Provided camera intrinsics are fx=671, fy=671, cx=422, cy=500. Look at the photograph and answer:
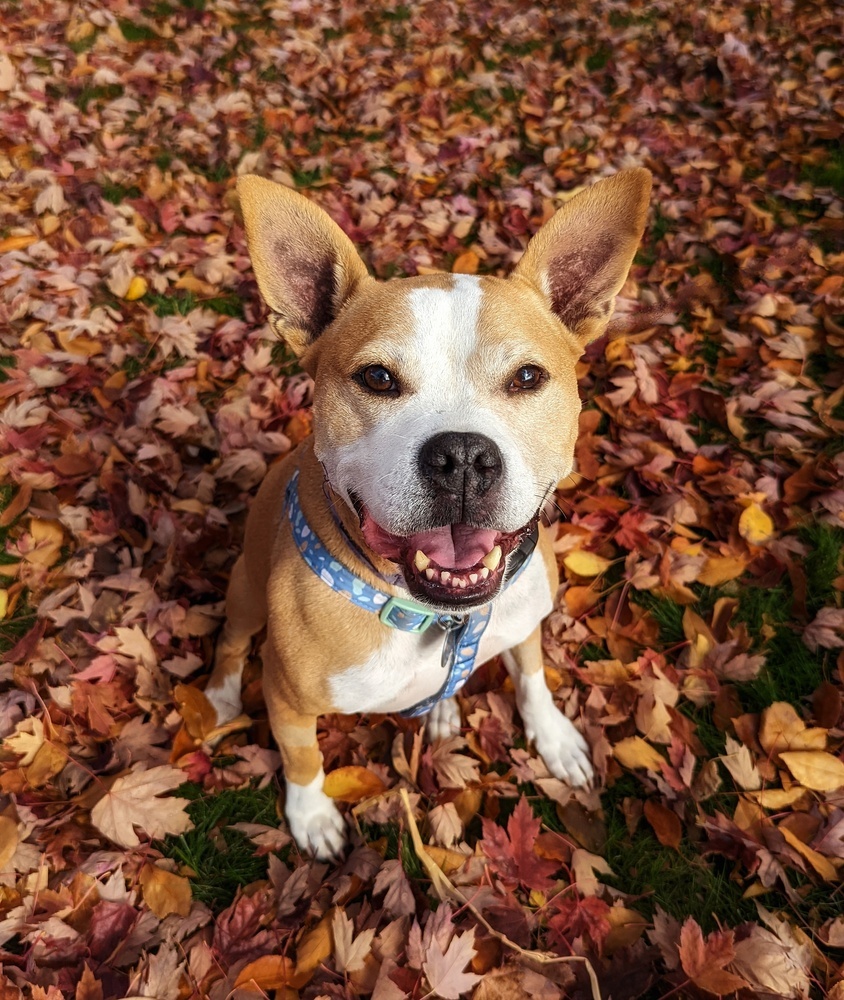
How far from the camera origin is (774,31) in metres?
6.50

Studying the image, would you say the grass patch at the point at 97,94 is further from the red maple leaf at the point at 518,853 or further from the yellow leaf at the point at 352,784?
the red maple leaf at the point at 518,853

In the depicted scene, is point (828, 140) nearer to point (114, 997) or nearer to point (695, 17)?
point (695, 17)

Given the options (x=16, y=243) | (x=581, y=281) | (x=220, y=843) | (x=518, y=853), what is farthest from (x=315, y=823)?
(x=16, y=243)

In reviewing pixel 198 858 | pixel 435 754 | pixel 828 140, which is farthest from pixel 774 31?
pixel 198 858

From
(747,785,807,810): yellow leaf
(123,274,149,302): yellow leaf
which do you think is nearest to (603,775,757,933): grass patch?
(747,785,807,810): yellow leaf

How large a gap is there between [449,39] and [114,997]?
8035mm

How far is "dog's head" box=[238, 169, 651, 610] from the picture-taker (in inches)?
70.4

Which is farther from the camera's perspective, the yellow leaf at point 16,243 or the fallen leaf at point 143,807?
the yellow leaf at point 16,243

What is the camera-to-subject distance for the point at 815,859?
2.51 meters

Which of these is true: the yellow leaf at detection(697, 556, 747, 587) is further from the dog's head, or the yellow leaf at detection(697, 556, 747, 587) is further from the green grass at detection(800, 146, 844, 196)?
the green grass at detection(800, 146, 844, 196)

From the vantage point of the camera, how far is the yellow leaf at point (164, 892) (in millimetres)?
2506

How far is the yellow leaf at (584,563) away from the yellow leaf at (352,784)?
138 cm

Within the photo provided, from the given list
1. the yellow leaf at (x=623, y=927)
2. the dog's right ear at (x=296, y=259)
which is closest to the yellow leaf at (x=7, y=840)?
the dog's right ear at (x=296, y=259)

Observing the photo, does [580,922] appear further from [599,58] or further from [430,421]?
[599,58]
